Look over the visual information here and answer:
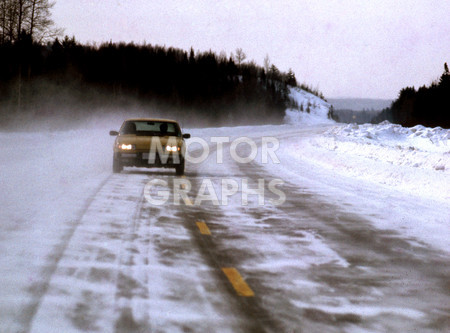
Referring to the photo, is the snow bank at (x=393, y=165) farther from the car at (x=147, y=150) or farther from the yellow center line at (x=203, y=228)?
the yellow center line at (x=203, y=228)

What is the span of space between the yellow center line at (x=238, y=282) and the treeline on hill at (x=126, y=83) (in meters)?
46.9

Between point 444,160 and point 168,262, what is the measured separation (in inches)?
503

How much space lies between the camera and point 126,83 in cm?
10550

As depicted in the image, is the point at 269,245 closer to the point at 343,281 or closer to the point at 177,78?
the point at 343,281

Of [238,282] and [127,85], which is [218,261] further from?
[127,85]

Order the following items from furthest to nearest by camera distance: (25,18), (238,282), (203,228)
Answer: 1. (25,18)
2. (203,228)
3. (238,282)

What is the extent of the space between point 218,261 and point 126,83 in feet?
336

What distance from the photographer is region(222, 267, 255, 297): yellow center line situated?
4897 millimetres

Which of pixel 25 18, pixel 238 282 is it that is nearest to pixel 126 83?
pixel 25 18

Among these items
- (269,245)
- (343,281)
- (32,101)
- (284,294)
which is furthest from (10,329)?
(32,101)

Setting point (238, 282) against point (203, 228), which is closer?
point (238, 282)

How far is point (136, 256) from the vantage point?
20.0 feet

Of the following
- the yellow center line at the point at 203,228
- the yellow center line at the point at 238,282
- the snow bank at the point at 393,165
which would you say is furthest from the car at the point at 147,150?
the yellow center line at the point at 238,282

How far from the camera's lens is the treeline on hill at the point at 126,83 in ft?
201
